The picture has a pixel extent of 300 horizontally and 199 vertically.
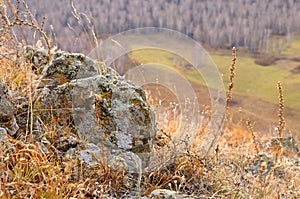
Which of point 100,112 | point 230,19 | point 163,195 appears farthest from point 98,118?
point 230,19

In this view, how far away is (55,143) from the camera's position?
3.91m

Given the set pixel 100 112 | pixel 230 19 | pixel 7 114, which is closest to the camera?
pixel 7 114

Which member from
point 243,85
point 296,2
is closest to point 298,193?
point 243,85

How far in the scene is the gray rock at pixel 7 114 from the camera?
12.3 ft

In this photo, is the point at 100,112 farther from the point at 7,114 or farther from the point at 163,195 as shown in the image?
the point at 163,195

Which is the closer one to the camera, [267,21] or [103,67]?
[103,67]

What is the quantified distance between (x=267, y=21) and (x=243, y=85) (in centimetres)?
5025

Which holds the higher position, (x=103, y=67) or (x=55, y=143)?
(x=103, y=67)

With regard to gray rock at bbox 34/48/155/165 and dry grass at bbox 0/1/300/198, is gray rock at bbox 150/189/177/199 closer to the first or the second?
dry grass at bbox 0/1/300/198

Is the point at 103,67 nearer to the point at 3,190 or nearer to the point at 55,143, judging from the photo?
the point at 55,143

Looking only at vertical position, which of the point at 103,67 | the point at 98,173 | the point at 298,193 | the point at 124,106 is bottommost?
the point at 298,193

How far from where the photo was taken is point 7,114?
376 centimetres

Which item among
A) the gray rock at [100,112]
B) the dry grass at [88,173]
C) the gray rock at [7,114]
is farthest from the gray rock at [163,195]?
the gray rock at [7,114]

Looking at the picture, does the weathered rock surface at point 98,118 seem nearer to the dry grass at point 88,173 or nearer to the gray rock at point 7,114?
the dry grass at point 88,173
